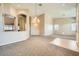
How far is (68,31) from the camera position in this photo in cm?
300

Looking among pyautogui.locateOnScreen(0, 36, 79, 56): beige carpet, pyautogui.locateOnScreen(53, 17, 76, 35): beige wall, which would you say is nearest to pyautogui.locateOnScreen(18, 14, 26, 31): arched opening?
pyautogui.locateOnScreen(0, 36, 79, 56): beige carpet

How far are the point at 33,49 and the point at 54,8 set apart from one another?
3.67 feet

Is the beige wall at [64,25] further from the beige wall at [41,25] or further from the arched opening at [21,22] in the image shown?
the arched opening at [21,22]

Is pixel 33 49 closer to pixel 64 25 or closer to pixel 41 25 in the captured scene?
pixel 41 25

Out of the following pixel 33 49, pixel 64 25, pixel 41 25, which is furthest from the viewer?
pixel 41 25

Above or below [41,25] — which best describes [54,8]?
above

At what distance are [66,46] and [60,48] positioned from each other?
15 cm

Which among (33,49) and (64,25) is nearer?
(33,49)

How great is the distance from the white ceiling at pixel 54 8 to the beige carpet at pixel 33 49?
70cm

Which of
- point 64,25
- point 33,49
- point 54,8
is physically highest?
point 54,8

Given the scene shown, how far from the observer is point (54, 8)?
2.95 metres

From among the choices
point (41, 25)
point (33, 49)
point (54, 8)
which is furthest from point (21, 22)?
point (54, 8)

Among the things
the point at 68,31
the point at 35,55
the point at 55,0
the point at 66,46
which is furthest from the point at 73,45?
the point at 55,0

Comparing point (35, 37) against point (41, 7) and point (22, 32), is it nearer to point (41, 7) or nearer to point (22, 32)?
point (22, 32)
